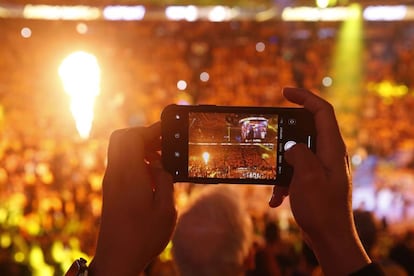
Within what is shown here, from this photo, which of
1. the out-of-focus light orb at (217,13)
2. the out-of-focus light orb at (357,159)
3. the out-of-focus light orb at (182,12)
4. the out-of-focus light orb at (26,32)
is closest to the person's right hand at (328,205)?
the out-of-focus light orb at (182,12)

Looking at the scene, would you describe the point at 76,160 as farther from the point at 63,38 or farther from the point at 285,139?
the point at 285,139

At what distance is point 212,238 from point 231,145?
44 cm

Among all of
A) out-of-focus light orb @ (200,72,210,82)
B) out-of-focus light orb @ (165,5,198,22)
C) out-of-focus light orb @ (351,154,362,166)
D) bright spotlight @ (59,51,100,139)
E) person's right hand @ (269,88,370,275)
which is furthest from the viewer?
out-of-focus light orb @ (200,72,210,82)

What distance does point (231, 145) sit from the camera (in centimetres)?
118

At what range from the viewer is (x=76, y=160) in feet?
34.2

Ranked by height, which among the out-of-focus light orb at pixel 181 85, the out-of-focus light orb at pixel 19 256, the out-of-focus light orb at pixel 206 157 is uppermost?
the out-of-focus light orb at pixel 206 157

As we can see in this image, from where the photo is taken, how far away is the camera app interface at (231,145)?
1129 mm

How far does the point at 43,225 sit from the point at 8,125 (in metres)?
2.70

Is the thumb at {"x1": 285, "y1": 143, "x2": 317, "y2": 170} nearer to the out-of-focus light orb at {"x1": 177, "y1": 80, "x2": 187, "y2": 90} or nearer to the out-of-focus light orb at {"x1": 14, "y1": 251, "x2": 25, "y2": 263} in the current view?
the out-of-focus light orb at {"x1": 14, "y1": 251, "x2": 25, "y2": 263}

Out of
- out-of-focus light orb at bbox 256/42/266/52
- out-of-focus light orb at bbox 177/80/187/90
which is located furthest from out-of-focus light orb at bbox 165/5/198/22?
out-of-focus light orb at bbox 177/80/187/90

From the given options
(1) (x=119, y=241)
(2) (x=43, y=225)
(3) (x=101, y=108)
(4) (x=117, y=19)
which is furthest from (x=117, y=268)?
(3) (x=101, y=108)

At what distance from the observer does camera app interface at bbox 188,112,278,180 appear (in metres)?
1.13

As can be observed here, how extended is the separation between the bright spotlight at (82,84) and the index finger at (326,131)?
9215 millimetres

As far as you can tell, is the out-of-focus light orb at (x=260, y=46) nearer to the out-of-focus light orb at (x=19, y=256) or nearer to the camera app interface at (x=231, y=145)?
the out-of-focus light orb at (x=19, y=256)
